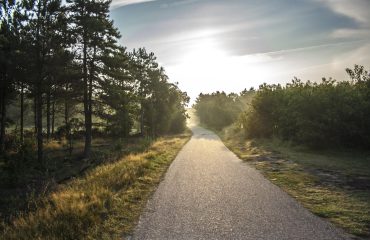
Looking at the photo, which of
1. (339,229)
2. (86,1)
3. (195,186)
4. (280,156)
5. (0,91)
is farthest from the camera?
(0,91)

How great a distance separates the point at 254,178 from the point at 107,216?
737 cm

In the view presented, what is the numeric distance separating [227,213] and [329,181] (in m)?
6.68

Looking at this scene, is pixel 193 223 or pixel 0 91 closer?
pixel 193 223

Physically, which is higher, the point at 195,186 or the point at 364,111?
the point at 364,111

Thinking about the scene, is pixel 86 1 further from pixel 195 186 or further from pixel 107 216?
pixel 107 216

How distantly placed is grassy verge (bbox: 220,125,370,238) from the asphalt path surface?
53cm

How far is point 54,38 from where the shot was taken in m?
25.5

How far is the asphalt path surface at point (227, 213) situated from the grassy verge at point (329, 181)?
1.74 ft

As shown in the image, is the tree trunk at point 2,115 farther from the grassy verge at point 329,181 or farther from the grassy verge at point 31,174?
the grassy verge at point 329,181

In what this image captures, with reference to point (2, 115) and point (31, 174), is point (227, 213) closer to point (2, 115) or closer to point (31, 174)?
point (31, 174)

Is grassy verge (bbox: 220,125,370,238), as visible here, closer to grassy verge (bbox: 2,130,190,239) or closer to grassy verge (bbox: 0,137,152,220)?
grassy verge (bbox: 2,130,190,239)

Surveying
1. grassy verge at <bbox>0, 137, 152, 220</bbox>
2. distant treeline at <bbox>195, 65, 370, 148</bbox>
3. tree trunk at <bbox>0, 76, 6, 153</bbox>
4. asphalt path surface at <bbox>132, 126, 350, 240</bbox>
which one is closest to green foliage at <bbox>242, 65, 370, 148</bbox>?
distant treeline at <bbox>195, 65, 370, 148</bbox>

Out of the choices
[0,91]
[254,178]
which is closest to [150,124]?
[0,91]

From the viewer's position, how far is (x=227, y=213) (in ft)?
28.6
